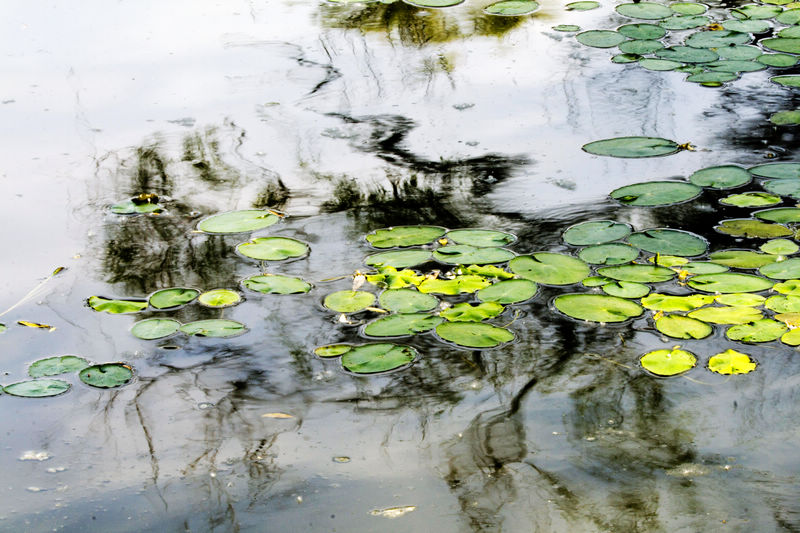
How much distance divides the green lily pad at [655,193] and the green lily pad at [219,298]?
4.39 ft

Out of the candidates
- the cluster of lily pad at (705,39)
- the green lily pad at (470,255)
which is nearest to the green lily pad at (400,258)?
the green lily pad at (470,255)

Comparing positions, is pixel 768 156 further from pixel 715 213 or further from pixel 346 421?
pixel 346 421

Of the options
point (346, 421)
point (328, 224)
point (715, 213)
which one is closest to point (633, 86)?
point (715, 213)

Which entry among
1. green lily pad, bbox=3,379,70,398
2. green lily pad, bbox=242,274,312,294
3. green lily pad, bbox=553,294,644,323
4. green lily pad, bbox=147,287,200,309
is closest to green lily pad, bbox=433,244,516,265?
green lily pad, bbox=553,294,644,323

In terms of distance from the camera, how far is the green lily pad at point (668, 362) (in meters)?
2.22

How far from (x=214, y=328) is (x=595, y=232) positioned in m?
1.22

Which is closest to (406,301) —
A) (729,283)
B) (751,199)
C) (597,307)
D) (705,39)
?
(597,307)

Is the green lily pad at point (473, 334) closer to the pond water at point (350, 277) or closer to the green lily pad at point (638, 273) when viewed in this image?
the pond water at point (350, 277)

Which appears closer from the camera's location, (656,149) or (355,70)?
(656,149)

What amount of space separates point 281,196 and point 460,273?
0.87 m

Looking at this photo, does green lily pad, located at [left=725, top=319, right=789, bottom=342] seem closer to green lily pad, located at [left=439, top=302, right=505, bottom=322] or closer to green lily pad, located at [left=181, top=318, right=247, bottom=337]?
green lily pad, located at [left=439, top=302, right=505, bottom=322]

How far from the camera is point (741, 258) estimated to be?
8.63 ft

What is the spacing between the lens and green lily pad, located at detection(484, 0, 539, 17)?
4.97 m

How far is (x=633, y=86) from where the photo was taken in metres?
3.97
